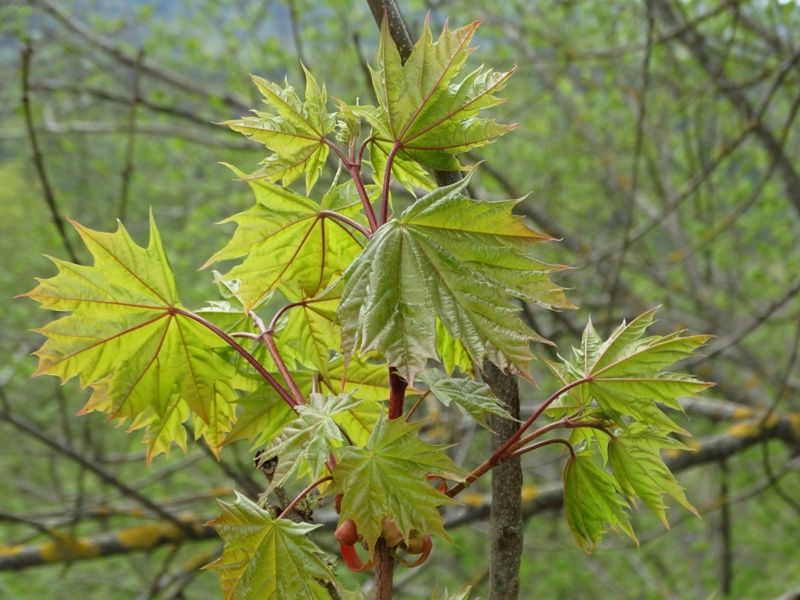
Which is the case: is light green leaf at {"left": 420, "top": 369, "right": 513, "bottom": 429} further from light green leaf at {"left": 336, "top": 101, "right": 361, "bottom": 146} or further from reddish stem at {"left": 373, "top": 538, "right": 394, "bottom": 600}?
light green leaf at {"left": 336, "top": 101, "right": 361, "bottom": 146}

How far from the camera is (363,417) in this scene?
93 cm

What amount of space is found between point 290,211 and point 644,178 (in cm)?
661

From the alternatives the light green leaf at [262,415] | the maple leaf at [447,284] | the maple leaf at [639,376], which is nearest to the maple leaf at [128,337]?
the light green leaf at [262,415]

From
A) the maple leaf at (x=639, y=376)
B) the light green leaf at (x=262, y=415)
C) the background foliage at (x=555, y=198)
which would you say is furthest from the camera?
the background foliage at (x=555, y=198)

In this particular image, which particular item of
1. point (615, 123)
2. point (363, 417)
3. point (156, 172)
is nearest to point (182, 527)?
point (363, 417)

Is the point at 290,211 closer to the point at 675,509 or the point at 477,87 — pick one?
the point at 477,87

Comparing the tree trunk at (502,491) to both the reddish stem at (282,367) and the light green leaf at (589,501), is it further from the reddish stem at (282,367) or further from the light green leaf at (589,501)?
the reddish stem at (282,367)

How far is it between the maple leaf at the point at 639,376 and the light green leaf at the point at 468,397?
0.33 ft

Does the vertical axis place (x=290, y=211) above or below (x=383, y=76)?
below

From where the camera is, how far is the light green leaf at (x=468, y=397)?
72 centimetres

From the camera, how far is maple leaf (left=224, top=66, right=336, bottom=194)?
2.70 ft

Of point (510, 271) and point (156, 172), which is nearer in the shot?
point (510, 271)

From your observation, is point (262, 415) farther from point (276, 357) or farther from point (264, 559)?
point (264, 559)

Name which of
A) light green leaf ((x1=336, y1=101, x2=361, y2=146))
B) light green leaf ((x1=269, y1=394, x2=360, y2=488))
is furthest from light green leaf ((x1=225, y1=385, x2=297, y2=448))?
light green leaf ((x1=336, y1=101, x2=361, y2=146))
